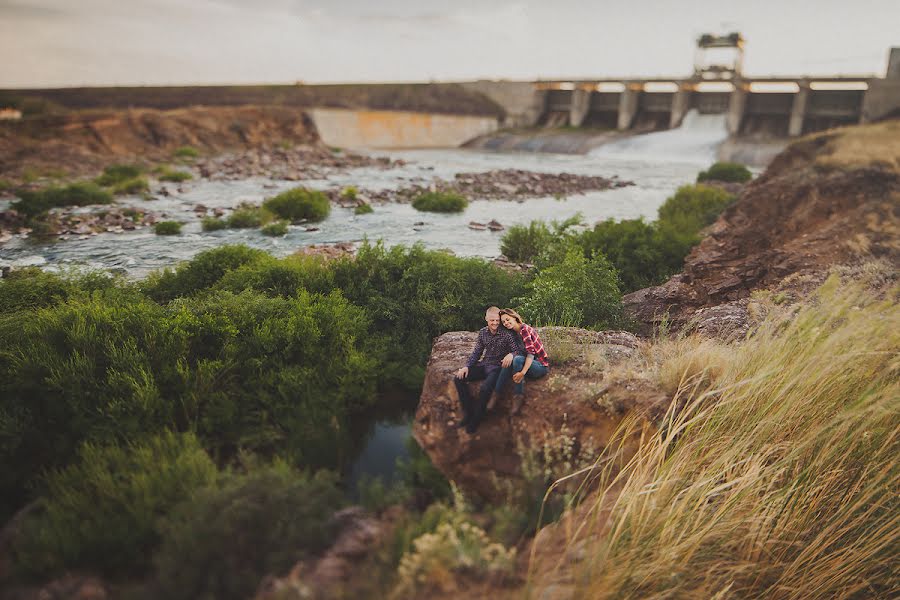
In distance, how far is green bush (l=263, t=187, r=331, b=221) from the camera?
48.2 ft

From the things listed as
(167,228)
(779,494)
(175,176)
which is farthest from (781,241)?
(175,176)

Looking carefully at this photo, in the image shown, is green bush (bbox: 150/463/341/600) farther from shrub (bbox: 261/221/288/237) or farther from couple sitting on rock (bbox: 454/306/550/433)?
shrub (bbox: 261/221/288/237)

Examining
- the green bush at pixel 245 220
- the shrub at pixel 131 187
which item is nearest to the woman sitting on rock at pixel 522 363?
the green bush at pixel 245 220

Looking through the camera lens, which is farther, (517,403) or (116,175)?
(116,175)

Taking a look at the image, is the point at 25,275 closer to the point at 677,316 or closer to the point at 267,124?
the point at 677,316

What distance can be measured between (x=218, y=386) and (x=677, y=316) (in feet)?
18.1

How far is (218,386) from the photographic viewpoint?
525cm

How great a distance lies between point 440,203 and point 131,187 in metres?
9.87

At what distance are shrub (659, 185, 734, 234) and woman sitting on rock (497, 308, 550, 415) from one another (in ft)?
31.6

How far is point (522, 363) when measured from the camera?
14.3ft

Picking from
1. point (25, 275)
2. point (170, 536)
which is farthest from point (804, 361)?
point (25, 275)

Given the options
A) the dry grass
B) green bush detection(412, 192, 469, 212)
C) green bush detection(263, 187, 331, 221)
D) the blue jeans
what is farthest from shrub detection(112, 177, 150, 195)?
the dry grass

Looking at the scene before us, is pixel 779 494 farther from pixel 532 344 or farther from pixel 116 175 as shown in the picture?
pixel 116 175

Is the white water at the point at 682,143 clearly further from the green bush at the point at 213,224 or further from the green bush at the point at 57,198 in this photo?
the green bush at the point at 57,198
